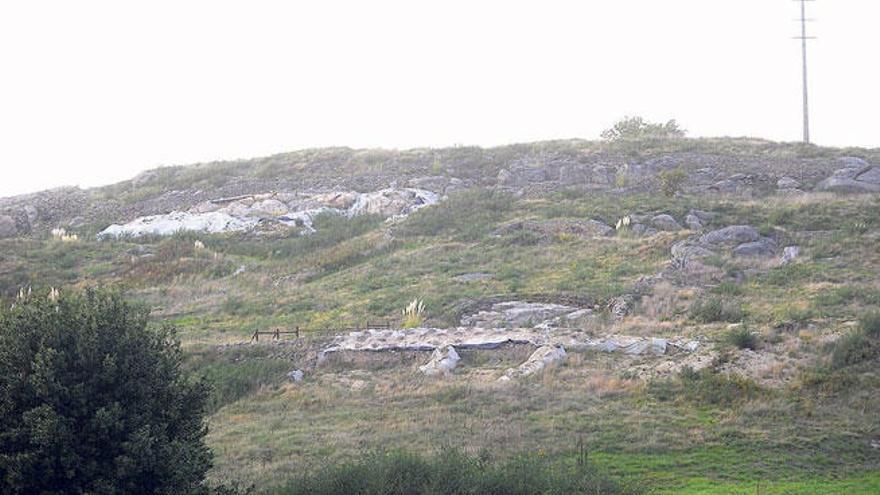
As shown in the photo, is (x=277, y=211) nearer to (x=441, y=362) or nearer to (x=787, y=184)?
(x=787, y=184)

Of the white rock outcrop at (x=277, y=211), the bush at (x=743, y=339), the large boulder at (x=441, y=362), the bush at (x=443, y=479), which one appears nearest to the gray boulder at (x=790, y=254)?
the bush at (x=743, y=339)

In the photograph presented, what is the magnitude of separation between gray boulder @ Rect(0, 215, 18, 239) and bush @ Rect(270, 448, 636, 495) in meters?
37.9

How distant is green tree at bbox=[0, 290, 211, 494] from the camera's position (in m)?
11.7

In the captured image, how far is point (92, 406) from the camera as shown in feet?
40.4

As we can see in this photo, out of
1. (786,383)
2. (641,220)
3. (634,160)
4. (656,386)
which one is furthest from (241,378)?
(634,160)

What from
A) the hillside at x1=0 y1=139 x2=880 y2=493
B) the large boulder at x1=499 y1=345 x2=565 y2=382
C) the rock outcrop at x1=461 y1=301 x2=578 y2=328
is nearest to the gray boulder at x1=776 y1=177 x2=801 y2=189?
the hillside at x1=0 y1=139 x2=880 y2=493

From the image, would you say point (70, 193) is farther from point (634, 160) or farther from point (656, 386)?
point (656, 386)

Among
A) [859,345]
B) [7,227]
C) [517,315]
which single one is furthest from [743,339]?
[7,227]

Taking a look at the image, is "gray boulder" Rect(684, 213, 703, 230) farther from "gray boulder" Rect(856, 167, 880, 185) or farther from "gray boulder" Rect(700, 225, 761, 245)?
"gray boulder" Rect(856, 167, 880, 185)

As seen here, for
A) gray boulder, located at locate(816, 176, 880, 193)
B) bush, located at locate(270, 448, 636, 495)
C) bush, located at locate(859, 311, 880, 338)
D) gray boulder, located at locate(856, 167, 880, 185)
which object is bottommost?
bush, located at locate(270, 448, 636, 495)

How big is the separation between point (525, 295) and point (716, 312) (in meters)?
5.60

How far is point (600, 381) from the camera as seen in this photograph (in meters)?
19.6

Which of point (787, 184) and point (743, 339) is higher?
point (787, 184)

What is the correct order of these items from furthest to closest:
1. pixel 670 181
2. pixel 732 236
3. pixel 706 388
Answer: pixel 670 181, pixel 732 236, pixel 706 388
